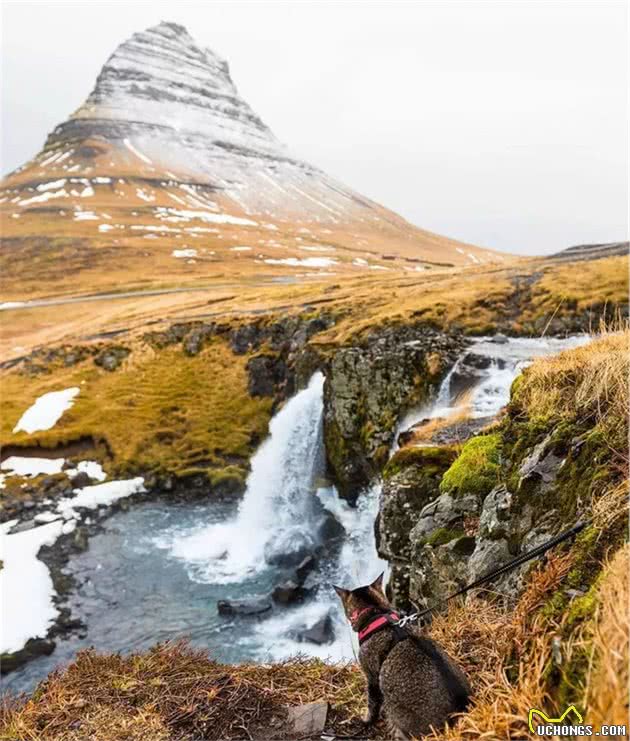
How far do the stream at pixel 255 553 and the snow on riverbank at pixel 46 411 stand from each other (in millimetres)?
10637

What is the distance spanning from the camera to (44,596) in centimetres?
1936

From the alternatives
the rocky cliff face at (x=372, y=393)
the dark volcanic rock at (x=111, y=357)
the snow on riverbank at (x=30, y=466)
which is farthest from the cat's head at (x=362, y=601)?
the dark volcanic rock at (x=111, y=357)

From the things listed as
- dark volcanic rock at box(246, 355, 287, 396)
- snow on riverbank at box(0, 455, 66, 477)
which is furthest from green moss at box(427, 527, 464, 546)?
dark volcanic rock at box(246, 355, 287, 396)

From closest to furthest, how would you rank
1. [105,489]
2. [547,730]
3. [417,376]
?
1. [547,730]
2. [417,376]
3. [105,489]

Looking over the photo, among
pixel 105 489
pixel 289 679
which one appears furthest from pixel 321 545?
pixel 289 679

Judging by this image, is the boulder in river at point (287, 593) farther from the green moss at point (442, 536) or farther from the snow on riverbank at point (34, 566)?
the green moss at point (442, 536)

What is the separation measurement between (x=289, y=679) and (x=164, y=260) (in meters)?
128

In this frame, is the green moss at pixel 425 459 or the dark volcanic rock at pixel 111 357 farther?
the dark volcanic rock at pixel 111 357

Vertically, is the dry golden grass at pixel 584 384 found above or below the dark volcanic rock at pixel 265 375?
above

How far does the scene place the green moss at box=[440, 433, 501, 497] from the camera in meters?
8.38

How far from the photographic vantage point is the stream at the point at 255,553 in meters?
17.0

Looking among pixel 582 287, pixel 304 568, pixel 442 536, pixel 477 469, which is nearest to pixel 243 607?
pixel 304 568

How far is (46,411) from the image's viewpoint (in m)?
34.3

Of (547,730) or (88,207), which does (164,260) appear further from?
(547,730)
